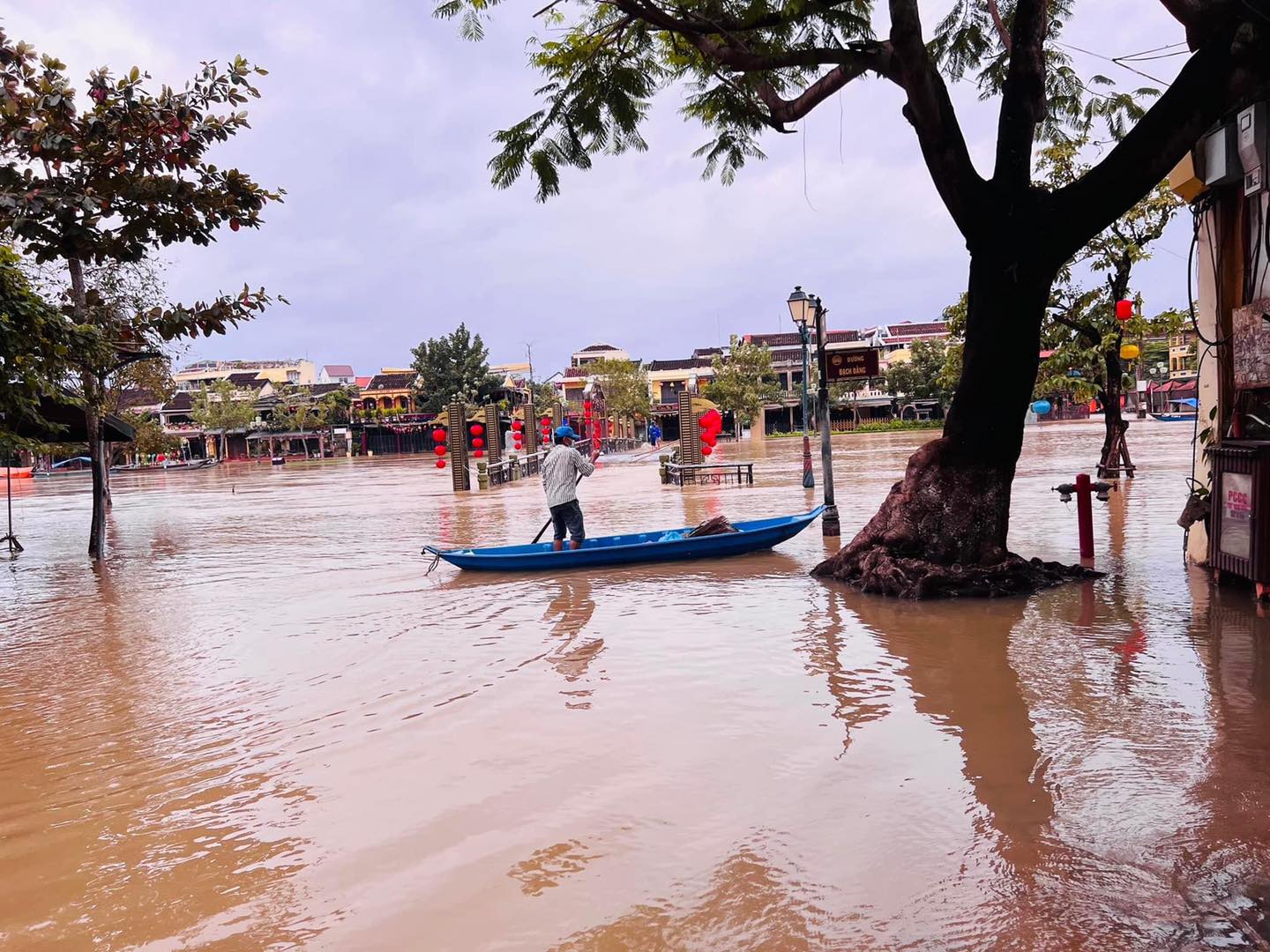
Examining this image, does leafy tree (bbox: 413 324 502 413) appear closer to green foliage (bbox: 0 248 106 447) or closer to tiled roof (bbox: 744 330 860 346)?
tiled roof (bbox: 744 330 860 346)

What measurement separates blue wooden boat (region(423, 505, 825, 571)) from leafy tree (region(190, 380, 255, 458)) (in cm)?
6610

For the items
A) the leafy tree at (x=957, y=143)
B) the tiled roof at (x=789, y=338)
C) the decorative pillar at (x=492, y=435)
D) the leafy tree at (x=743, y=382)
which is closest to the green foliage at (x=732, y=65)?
the leafy tree at (x=957, y=143)

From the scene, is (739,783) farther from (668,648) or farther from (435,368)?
(435,368)

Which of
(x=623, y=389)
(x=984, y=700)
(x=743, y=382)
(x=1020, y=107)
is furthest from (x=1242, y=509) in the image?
(x=623, y=389)

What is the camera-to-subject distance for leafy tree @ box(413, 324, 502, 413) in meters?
68.8

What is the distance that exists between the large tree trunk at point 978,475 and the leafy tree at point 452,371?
60.7 meters

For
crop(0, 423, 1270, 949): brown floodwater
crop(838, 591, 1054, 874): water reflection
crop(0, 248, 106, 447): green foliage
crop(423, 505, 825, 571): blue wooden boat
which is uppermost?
crop(0, 248, 106, 447): green foliage

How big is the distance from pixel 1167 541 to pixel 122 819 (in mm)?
11146

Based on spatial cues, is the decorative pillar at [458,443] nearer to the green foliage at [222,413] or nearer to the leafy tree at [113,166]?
the leafy tree at [113,166]

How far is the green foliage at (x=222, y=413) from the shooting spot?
235 feet

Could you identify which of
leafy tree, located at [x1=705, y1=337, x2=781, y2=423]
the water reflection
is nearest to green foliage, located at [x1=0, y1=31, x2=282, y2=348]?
the water reflection

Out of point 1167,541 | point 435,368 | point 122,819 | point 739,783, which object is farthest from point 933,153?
point 435,368

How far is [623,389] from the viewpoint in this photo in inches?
2665

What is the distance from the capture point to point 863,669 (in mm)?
6438
